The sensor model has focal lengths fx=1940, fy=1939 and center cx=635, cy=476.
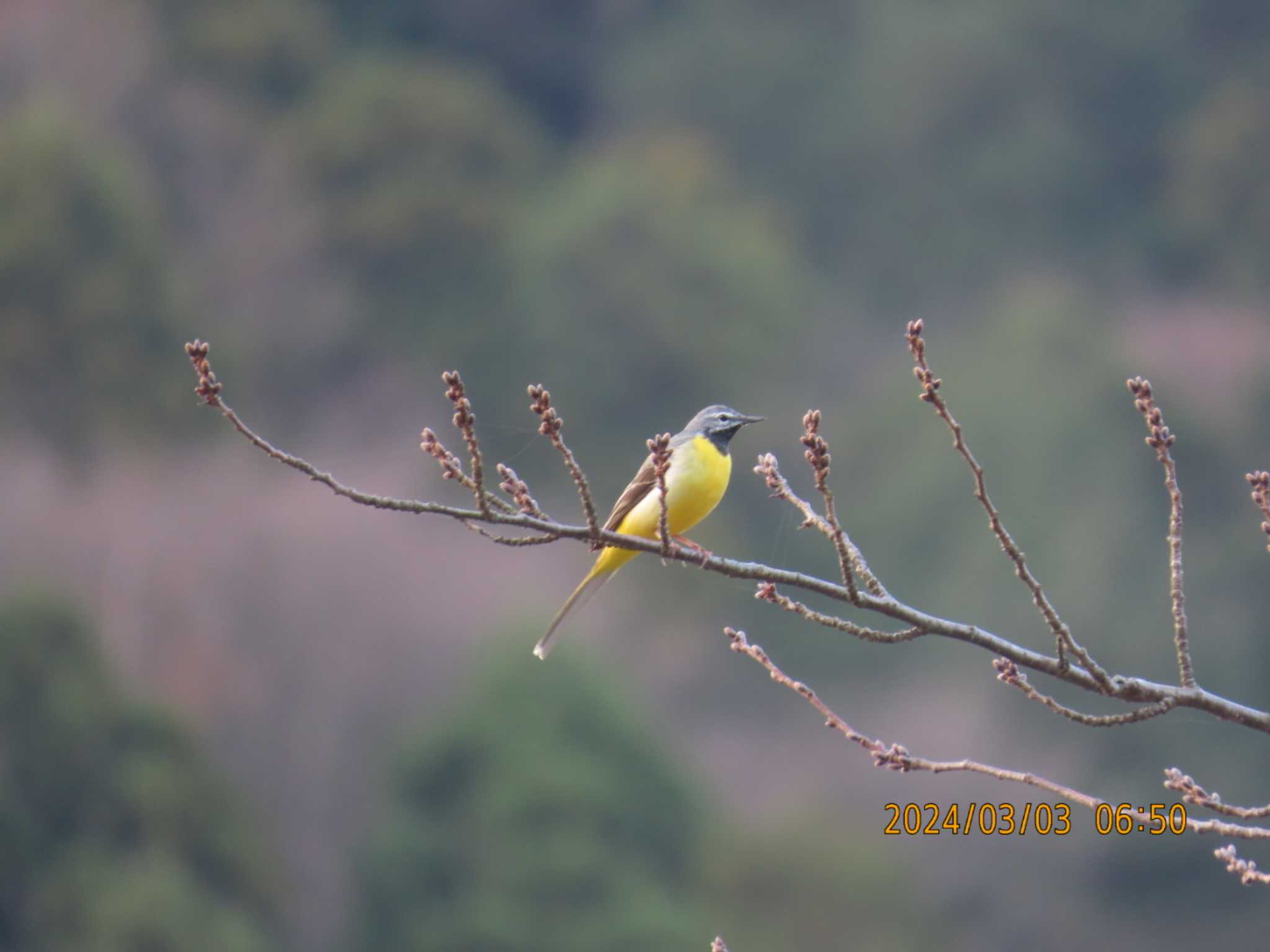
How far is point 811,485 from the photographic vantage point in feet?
140

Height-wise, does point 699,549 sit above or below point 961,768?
above

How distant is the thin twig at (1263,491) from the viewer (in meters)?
5.04

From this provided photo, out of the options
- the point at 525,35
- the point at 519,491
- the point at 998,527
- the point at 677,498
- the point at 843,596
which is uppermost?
the point at 525,35

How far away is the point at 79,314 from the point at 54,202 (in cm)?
327

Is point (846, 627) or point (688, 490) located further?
point (688, 490)

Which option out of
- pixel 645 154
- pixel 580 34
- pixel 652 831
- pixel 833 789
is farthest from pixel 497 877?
pixel 580 34

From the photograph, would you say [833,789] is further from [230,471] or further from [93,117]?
Result: [93,117]

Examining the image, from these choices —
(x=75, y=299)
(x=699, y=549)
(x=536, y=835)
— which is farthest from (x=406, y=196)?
(x=699, y=549)

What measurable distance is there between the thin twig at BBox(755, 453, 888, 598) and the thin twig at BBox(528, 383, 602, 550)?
1.98 ft

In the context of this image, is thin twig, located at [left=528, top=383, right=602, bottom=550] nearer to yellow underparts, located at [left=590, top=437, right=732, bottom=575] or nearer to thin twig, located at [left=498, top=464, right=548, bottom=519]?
thin twig, located at [left=498, top=464, right=548, bottom=519]

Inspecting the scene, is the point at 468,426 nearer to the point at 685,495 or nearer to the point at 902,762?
the point at 902,762

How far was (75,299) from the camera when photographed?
1927 inches

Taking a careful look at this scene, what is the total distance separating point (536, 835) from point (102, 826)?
7.26m

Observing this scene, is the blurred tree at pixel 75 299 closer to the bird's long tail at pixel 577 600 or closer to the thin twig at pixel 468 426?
the bird's long tail at pixel 577 600
